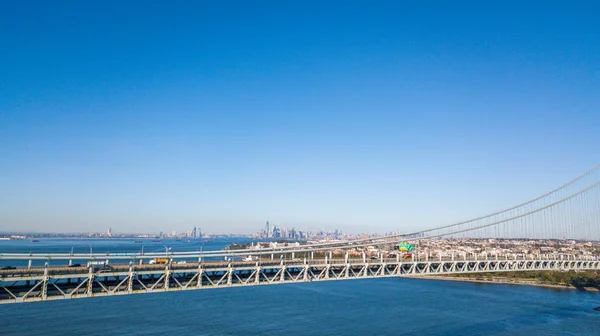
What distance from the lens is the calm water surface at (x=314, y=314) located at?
20516 mm

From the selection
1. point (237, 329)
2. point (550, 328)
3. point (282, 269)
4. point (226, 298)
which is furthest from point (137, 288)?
point (550, 328)

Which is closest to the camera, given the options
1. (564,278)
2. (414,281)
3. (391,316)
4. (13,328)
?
(13,328)

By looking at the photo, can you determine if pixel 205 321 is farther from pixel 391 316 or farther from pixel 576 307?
pixel 576 307

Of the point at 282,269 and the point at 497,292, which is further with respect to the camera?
the point at 497,292

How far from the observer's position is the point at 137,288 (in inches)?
551

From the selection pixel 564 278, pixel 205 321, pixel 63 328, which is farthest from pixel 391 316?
pixel 564 278

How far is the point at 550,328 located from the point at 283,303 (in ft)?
51.2

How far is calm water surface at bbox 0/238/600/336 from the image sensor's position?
2052 centimetres

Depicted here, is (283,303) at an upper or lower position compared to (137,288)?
lower

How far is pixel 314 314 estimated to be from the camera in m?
24.2

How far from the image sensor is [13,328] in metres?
20.0

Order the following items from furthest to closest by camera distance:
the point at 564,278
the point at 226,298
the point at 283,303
→ the point at 564,278, the point at 226,298, the point at 283,303

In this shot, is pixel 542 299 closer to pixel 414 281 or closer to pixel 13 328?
pixel 414 281

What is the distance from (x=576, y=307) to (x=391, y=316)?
50.8 ft
